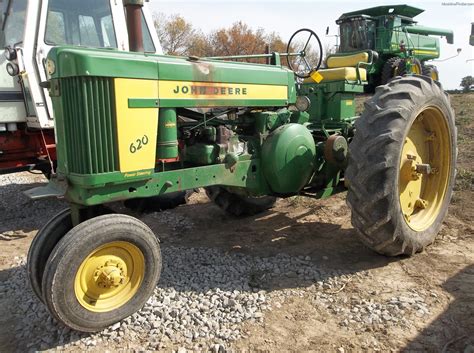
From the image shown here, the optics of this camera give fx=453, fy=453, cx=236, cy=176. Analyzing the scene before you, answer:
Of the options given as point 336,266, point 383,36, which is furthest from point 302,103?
point 383,36

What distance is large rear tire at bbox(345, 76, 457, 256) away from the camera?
3.54 m

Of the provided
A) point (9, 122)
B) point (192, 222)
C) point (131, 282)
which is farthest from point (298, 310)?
point (9, 122)

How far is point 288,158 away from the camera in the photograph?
13.0 ft

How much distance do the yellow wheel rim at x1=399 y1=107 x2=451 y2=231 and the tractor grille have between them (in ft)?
8.19

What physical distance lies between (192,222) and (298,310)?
7.65 feet

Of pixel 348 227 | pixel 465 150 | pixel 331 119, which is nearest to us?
pixel 348 227

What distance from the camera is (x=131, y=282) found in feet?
9.92

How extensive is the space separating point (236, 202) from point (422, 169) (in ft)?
6.75

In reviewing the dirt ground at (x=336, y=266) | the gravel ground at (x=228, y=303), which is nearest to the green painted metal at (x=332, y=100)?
the dirt ground at (x=336, y=266)

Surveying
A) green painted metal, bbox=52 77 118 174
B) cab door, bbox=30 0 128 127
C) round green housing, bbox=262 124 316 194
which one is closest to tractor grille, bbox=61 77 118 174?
green painted metal, bbox=52 77 118 174

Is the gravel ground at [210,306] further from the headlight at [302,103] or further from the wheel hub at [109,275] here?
the headlight at [302,103]

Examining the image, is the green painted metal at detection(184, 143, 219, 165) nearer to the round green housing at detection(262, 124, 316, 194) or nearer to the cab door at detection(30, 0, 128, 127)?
the round green housing at detection(262, 124, 316, 194)

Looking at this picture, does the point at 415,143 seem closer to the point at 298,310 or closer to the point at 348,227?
the point at 348,227

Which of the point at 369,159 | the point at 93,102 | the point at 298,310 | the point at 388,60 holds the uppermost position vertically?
the point at 388,60
